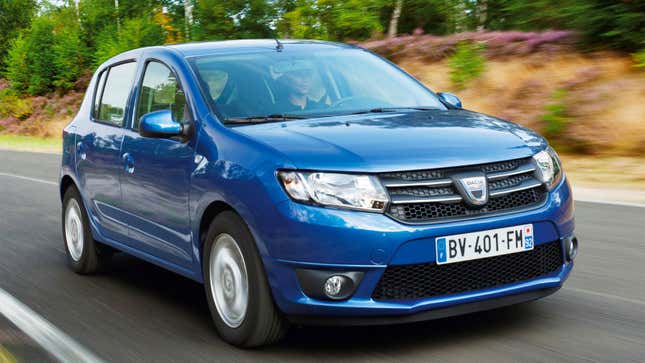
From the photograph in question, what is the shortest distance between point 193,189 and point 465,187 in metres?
1.53

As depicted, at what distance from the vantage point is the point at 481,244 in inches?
184

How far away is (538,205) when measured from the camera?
493 cm

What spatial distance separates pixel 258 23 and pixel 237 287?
30313mm

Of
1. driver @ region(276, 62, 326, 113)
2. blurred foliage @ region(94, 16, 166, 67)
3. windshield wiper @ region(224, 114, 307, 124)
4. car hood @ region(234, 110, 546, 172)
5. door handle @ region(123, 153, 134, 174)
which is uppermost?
driver @ region(276, 62, 326, 113)

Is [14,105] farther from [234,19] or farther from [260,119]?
[260,119]

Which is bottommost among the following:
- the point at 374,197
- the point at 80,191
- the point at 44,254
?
the point at 44,254

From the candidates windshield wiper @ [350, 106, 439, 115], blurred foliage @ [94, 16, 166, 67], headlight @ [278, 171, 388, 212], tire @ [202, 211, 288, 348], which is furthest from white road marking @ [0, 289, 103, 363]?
blurred foliage @ [94, 16, 166, 67]

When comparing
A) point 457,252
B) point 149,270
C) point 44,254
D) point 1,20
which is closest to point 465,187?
point 457,252

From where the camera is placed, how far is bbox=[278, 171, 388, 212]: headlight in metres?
4.55

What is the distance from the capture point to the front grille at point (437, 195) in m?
4.58

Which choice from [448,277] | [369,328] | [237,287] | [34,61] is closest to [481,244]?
[448,277]

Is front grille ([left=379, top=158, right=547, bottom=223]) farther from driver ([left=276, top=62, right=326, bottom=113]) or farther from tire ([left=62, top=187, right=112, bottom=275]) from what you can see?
tire ([left=62, top=187, right=112, bottom=275])

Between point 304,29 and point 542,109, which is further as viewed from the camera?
point 304,29

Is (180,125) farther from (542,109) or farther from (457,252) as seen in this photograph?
(542,109)
